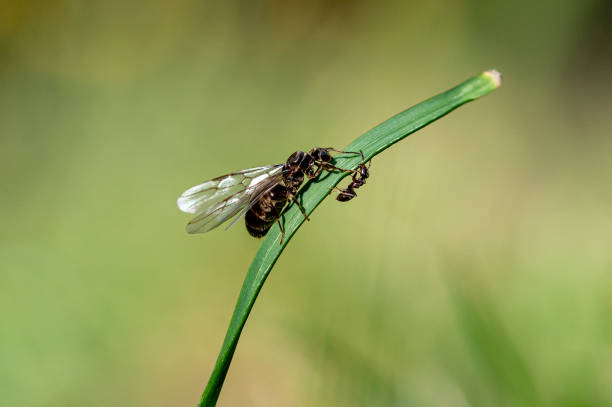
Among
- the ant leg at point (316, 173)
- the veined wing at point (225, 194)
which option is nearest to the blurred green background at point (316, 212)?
the ant leg at point (316, 173)

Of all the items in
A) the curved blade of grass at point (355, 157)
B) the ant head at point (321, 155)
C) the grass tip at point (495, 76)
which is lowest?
the curved blade of grass at point (355, 157)

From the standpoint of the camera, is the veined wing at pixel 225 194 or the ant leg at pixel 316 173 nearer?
Answer: the ant leg at pixel 316 173

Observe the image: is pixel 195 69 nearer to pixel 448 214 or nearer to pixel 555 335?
pixel 448 214

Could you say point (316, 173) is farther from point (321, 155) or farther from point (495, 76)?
point (495, 76)

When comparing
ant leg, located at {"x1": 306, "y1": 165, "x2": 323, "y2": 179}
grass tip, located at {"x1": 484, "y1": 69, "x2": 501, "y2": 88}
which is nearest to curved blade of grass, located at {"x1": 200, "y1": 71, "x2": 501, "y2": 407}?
grass tip, located at {"x1": 484, "y1": 69, "x2": 501, "y2": 88}

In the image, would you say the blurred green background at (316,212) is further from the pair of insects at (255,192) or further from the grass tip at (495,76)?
the grass tip at (495,76)

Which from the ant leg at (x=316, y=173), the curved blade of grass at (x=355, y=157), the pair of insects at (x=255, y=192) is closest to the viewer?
the curved blade of grass at (x=355, y=157)

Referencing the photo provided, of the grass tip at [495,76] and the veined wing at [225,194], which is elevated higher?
the veined wing at [225,194]
